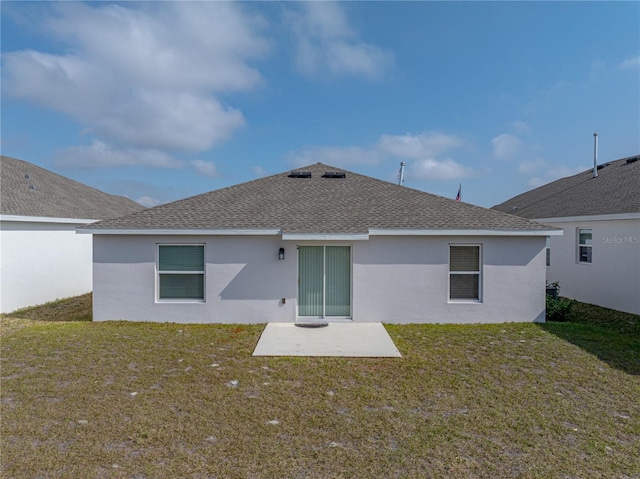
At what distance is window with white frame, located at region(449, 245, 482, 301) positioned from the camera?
9266mm

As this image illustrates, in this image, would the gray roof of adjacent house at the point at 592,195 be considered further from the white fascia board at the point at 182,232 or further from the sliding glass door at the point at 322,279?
the white fascia board at the point at 182,232

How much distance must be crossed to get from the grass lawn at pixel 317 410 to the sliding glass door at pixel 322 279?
2.14 metres

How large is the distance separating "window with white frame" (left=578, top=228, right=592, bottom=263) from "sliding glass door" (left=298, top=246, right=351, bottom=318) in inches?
393

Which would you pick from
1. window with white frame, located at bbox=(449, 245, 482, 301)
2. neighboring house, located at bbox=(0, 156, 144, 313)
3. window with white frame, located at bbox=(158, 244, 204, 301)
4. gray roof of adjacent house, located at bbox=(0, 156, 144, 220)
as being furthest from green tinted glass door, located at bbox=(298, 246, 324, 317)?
gray roof of adjacent house, located at bbox=(0, 156, 144, 220)

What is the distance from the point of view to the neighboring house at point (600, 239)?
10.8 metres

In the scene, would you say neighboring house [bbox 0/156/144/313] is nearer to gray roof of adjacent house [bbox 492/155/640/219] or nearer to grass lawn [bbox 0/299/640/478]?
grass lawn [bbox 0/299/640/478]

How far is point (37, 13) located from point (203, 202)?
25.6 feet

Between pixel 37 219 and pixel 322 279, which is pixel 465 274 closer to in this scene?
pixel 322 279

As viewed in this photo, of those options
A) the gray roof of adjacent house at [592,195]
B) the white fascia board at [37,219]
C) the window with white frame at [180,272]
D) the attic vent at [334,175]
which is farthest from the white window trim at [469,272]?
the white fascia board at [37,219]

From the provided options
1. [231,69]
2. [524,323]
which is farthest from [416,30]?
[524,323]

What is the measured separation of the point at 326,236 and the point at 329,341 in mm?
2677

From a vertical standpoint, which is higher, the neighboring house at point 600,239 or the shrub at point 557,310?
the neighboring house at point 600,239

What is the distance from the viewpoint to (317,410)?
4.55 metres

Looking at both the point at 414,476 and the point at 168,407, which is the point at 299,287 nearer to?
the point at 168,407
